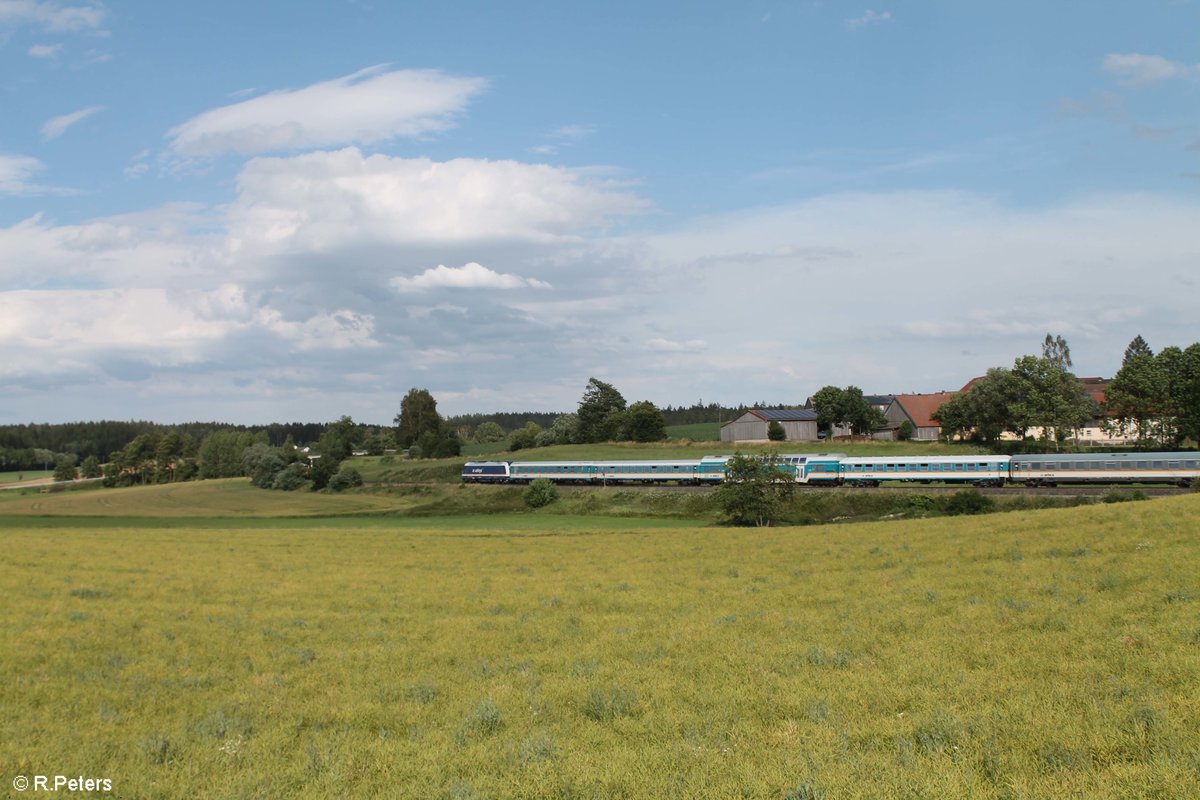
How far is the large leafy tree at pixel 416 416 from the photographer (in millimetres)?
172125

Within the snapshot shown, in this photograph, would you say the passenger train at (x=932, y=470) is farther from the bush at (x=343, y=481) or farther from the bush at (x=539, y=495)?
the bush at (x=343, y=481)

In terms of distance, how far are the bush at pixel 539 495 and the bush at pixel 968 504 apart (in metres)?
41.1

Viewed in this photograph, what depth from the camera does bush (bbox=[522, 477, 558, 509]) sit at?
85500 mm

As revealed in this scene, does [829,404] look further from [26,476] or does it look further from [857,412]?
[26,476]

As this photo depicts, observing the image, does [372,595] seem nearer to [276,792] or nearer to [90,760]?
[90,760]

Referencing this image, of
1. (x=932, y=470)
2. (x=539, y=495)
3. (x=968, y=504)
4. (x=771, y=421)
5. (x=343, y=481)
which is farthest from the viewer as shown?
(x=771, y=421)

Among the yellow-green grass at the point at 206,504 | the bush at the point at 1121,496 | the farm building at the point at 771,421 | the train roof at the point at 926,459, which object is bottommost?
the yellow-green grass at the point at 206,504

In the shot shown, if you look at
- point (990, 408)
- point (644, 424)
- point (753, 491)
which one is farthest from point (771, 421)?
point (753, 491)

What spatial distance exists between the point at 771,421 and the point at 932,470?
2116 inches

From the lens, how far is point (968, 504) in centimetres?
5916

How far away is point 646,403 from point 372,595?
12128 centimetres

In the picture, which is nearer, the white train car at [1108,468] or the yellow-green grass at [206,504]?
the white train car at [1108,468]

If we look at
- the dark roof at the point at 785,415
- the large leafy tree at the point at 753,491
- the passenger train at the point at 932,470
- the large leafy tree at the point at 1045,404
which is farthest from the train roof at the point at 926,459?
the dark roof at the point at 785,415

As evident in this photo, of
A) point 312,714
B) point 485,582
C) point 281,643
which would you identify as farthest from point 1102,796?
point 485,582
